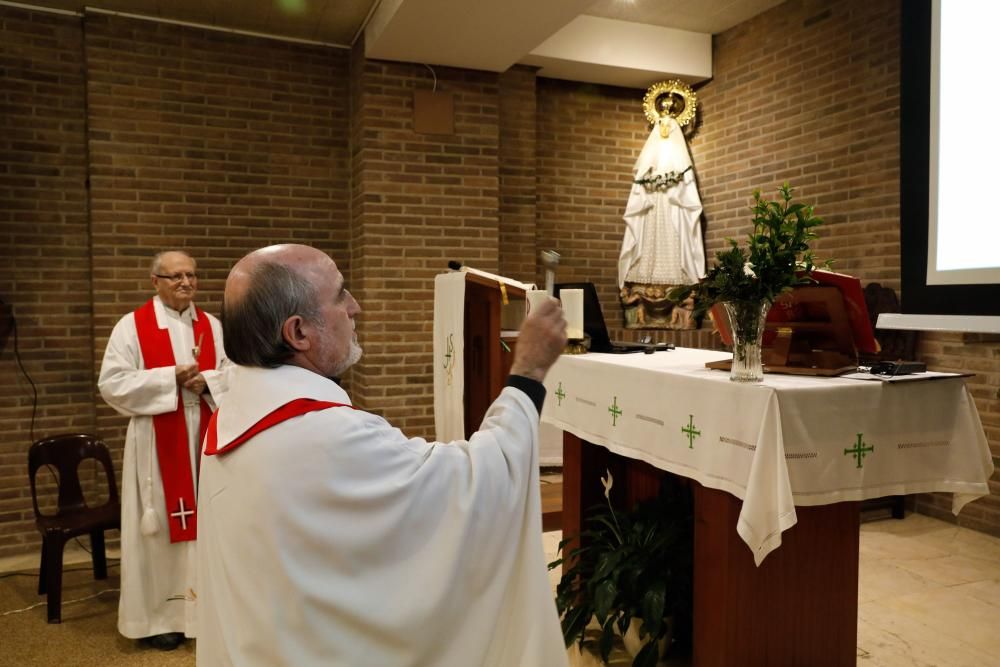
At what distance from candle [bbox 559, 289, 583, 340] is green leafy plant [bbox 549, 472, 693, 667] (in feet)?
2.20

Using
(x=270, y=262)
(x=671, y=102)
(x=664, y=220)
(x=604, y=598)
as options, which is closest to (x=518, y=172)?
(x=664, y=220)

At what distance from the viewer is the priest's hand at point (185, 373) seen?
3639 mm

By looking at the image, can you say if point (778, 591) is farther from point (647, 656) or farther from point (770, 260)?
point (770, 260)

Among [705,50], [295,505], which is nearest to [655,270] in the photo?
[705,50]

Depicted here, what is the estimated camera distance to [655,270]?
666cm

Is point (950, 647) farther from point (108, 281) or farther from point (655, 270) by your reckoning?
point (108, 281)

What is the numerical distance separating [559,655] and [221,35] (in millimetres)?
5241

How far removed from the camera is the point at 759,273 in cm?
237

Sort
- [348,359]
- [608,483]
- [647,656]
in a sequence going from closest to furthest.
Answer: [348,359]
[647,656]
[608,483]

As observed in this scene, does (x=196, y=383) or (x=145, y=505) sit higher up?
(x=196, y=383)

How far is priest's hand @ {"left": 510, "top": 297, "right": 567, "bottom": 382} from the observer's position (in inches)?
63.8

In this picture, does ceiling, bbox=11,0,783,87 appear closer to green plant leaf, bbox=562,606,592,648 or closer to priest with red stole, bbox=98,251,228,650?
priest with red stole, bbox=98,251,228,650

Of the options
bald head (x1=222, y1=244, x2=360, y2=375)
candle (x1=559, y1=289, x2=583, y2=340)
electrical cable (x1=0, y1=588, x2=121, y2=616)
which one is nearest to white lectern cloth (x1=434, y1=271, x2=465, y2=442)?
candle (x1=559, y1=289, x2=583, y2=340)

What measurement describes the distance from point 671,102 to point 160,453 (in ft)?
17.0
